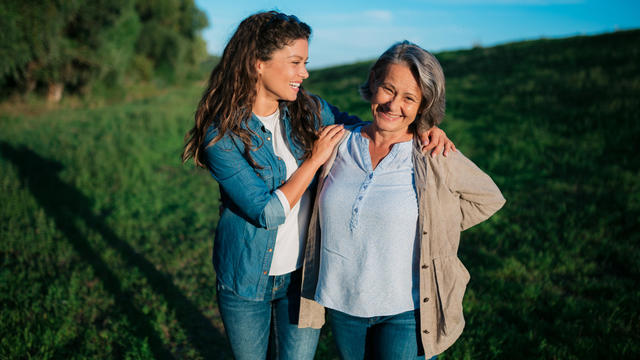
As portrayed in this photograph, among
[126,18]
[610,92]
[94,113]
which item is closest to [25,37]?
[94,113]

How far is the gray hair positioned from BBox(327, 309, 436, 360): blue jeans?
3.60ft

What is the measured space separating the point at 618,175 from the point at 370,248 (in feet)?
25.2

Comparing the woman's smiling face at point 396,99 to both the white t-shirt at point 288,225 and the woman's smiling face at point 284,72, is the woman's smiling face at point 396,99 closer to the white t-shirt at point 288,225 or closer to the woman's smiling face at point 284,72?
the woman's smiling face at point 284,72

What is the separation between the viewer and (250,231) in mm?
2158

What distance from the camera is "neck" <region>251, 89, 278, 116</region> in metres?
2.27

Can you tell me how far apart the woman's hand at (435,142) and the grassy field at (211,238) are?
2.28m

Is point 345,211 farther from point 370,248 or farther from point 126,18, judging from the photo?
point 126,18

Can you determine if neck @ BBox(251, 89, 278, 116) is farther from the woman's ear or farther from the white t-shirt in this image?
the woman's ear

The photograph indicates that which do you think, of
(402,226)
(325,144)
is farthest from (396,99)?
(402,226)

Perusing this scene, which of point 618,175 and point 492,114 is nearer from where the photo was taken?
point 618,175

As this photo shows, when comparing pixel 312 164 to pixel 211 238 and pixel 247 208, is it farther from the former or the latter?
pixel 211 238

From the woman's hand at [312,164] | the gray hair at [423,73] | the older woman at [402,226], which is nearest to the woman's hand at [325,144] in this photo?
the woman's hand at [312,164]

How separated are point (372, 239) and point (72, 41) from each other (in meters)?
19.9

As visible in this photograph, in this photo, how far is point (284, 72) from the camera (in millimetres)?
2178
